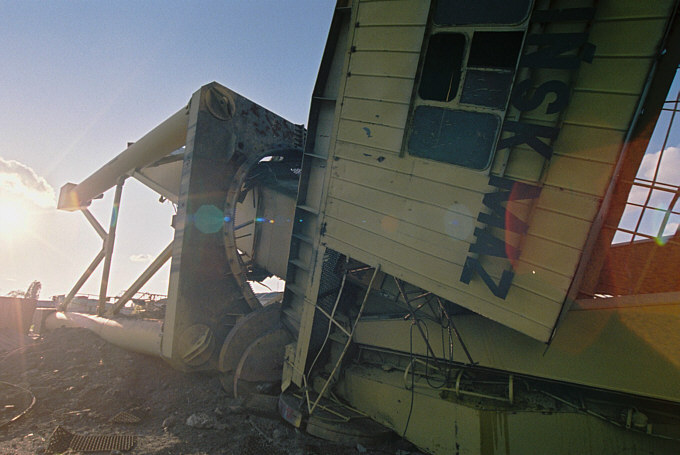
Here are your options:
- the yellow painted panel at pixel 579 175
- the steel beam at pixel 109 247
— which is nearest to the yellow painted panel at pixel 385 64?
the yellow painted panel at pixel 579 175

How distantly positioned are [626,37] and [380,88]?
2238 millimetres

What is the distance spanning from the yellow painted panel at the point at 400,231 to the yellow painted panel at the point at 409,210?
0.15 ft

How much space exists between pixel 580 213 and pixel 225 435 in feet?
15.8

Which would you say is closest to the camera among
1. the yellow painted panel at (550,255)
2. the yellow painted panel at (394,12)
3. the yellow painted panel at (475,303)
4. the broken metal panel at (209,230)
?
the yellow painted panel at (550,255)

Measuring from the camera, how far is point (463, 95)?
361 centimetres

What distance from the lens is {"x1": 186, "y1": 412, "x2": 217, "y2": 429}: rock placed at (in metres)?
4.98

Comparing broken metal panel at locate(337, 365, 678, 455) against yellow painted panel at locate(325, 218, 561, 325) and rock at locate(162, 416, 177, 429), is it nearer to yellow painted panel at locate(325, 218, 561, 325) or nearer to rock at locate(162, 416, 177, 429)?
yellow painted panel at locate(325, 218, 561, 325)

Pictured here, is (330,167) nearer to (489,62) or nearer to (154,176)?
(489,62)

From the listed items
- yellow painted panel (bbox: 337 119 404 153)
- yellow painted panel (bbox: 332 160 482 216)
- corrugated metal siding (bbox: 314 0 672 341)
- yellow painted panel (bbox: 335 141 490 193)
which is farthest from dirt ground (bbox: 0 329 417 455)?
yellow painted panel (bbox: 337 119 404 153)

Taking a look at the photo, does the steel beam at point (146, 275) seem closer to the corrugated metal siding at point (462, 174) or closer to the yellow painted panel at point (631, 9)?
the corrugated metal siding at point (462, 174)

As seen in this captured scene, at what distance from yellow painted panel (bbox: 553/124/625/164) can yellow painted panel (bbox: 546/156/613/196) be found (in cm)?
5

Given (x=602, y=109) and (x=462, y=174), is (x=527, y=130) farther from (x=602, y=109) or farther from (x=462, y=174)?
(x=462, y=174)

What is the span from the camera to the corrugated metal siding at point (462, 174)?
2773 mm

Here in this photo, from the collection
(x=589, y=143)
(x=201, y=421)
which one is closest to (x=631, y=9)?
(x=589, y=143)
